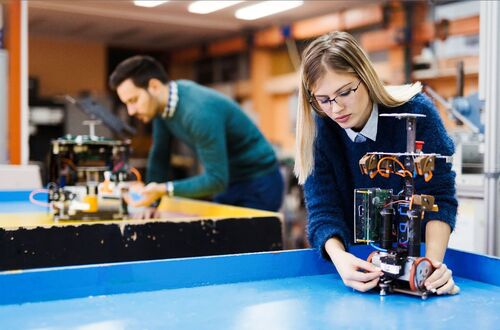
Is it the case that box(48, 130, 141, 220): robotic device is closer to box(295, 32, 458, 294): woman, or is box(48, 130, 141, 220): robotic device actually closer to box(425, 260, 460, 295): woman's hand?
box(295, 32, 458, 294): woman

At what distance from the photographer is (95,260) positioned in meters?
1.90

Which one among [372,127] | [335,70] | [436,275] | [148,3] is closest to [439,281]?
[436,275]

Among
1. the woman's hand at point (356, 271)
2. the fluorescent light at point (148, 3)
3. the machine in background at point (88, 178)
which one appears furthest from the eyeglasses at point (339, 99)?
the fluorescent light at point (148, 3)

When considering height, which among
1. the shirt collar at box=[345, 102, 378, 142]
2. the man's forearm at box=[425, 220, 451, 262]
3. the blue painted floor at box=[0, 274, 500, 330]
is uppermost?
the shirt collar at box=[345, 102, 378, 142]

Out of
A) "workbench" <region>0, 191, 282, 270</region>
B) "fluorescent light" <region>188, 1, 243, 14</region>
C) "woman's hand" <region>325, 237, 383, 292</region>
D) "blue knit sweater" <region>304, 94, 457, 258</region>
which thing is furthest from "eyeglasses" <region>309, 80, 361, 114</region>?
"fluorescent light" <region>188, 1, 243, 14</region>

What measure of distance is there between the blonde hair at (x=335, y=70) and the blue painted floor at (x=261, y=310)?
0.36 metres

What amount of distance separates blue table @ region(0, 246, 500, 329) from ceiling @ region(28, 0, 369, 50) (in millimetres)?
4126

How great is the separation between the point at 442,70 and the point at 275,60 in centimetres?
254

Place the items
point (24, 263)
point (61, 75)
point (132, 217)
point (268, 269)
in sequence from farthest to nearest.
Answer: point (61, 75) → point (132, 217) → point (24, 263) → point (268, 269)

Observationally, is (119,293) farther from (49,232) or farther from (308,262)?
(49,232)

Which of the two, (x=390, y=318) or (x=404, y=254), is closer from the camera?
(x=390, y=318)

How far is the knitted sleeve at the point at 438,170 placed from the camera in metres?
1.33

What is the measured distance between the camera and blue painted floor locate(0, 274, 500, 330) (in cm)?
102

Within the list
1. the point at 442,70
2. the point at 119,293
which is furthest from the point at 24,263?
the point at 442,70
